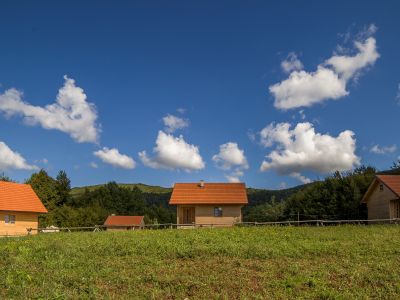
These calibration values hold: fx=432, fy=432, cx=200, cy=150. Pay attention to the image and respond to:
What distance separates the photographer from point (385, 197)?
42.1 meters

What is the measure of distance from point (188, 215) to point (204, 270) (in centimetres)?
3423

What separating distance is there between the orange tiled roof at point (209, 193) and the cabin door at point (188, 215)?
147 cm

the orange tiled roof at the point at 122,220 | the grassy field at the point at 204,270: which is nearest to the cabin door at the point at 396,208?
the grassy field at the point at 204,270

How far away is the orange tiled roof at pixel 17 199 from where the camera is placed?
4512 cm

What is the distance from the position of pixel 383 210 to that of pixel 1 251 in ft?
117

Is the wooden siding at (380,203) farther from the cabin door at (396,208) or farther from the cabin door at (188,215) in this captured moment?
the cabin door at (188,215)

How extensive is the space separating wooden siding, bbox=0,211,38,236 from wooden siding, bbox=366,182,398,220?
35.7m

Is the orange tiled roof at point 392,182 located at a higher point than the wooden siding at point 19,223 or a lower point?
higher

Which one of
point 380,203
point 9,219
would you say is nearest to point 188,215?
point 9,219

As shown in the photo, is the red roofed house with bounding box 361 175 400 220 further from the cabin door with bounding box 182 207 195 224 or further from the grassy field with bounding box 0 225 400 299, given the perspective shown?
the grassy field with bounding box 0 225 400 299

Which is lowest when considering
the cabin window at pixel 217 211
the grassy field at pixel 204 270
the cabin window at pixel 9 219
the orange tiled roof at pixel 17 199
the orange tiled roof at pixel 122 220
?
the grassy field at pixel 204 270

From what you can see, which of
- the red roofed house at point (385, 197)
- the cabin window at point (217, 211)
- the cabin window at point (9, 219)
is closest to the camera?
the red roofed house at point (385, 197)

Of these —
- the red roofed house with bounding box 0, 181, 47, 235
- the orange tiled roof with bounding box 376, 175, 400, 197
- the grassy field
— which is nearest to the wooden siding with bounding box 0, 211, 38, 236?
the red roofed house with bounding box 0, 181, 47, 235

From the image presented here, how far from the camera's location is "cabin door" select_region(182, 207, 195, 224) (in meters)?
48.7
